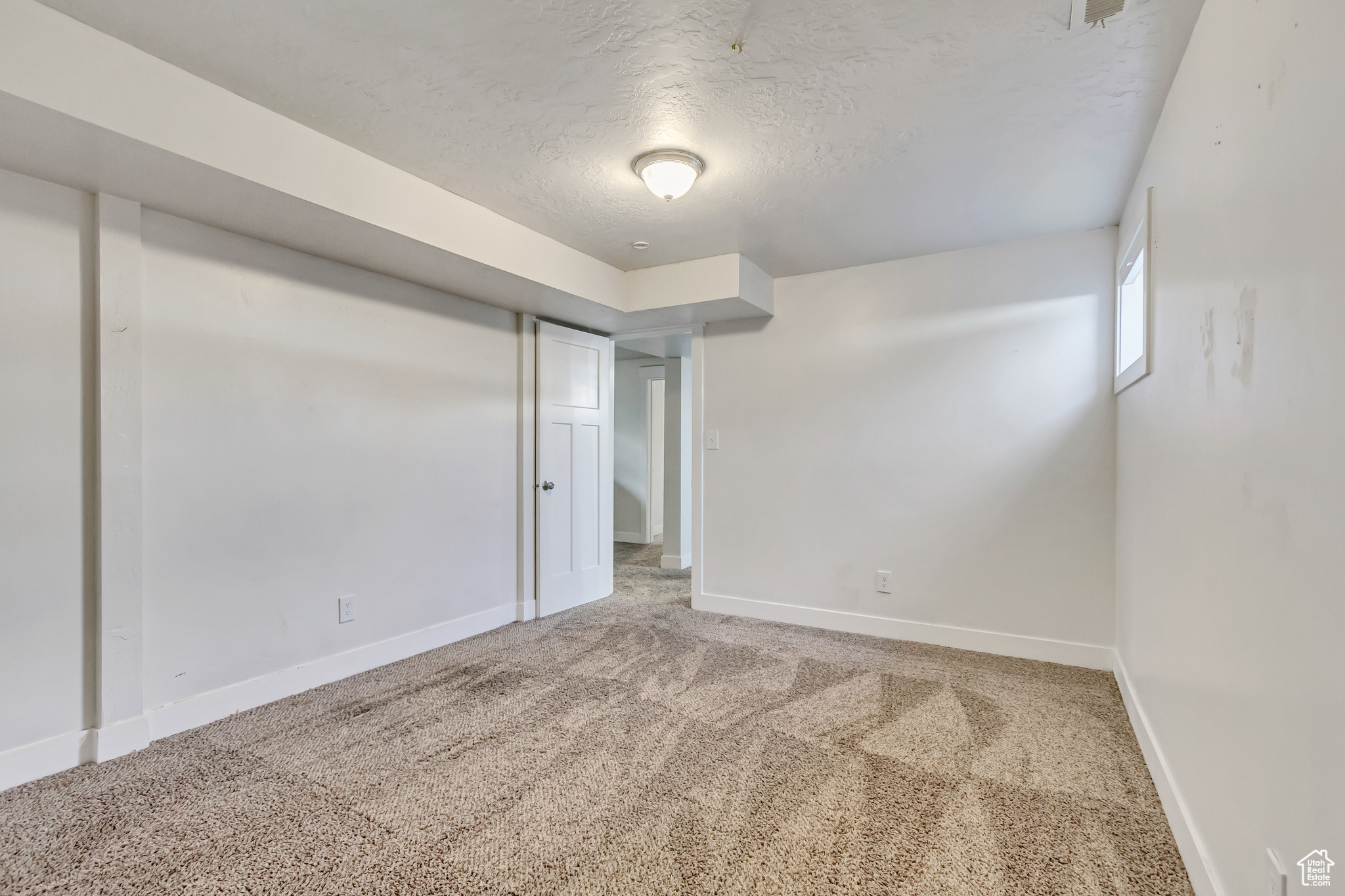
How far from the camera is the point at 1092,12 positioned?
60.4 inches

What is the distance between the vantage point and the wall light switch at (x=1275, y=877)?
3.21 feet

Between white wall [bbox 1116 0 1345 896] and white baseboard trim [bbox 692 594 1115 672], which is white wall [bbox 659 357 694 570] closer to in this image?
white baseboard trim [bbox 692 594 1115 672]

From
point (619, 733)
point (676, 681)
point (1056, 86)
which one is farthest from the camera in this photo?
point (676, 681)

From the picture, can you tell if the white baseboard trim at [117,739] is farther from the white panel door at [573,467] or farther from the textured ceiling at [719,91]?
the textured ceiling at [719,91]

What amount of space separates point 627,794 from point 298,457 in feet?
6.49

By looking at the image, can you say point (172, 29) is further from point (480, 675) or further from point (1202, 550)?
point (1202, 550)

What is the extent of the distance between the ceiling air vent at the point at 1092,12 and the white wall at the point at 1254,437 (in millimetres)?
202

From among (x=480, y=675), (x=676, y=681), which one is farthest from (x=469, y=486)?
(x=676, y=681)

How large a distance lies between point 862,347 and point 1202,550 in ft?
7.52

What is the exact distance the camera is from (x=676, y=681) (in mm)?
2789

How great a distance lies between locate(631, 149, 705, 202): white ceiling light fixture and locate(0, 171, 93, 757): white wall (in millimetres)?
1903

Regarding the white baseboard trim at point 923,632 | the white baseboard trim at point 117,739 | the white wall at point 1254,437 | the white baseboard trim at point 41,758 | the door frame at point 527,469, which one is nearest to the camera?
the white wall at point 1254,437

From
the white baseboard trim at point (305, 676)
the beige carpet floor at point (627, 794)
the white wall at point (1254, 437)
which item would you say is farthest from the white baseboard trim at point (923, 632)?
the white baseboard trim at point (305, 676)

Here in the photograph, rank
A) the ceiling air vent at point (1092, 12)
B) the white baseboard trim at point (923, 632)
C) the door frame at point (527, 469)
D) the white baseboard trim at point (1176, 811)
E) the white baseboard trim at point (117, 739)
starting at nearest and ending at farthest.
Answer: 1. the white baseboard trim at point (1176, 811)
2. the ceiling air vent at point (1092, 12)
3. the white baseboard trim at point (117, 739)
4. the white baseboard trim at point (923, 632)
5. the door frame at point (527, 469)
